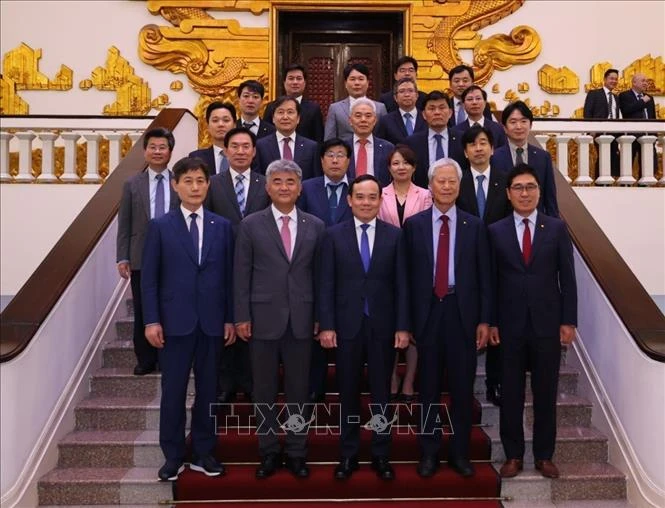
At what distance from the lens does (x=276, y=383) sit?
10.4 ft

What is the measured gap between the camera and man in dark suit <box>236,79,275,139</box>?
4.50 meters

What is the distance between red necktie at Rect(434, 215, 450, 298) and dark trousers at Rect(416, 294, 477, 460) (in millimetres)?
41

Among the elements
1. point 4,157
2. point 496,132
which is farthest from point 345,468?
point 4,157

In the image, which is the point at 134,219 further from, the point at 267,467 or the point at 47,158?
the point at 47,158

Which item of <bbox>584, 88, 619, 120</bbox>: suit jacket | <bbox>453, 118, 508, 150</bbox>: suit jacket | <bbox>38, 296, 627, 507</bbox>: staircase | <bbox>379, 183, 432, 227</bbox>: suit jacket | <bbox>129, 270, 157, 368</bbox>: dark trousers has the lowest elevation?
<bbox>38, 296, 627, 507</bbox>: staircase

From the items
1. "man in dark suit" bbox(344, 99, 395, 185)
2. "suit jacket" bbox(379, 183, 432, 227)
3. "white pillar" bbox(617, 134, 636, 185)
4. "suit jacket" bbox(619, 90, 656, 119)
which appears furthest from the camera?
"suit jacket" bbox(619, 90, 656, 119)

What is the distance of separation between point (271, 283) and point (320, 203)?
2.20 feet

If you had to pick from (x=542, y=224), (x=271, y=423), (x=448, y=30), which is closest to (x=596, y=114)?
(x=448, y=30)

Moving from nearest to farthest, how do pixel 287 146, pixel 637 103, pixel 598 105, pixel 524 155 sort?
pixel 524 155 → pixel 287 146 → pixel 637 103 → pixel 598 105

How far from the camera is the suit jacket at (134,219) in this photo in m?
3.72

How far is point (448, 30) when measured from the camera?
7785 mm

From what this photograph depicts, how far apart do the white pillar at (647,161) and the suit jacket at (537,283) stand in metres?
3.23

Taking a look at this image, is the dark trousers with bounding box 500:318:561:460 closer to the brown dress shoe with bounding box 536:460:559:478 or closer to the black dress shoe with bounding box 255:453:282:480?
the brown dress shoe with bounding box 536:460:559:478

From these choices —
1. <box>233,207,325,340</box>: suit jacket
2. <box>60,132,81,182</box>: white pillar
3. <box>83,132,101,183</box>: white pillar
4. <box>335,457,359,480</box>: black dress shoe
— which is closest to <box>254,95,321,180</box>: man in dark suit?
<box>233,207,325,340</box>: suit jacket
